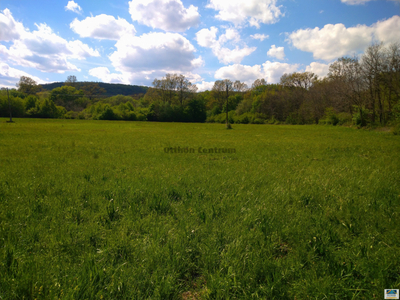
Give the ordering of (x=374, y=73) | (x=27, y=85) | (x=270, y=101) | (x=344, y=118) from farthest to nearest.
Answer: (x=27, y=85) < (x=270, y=101) < (x=344, y=118) < (x=374, y=73)

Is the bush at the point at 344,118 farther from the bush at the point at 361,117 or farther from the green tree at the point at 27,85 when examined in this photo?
the green tree at the point at 27,85

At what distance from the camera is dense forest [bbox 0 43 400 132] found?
36.4 m

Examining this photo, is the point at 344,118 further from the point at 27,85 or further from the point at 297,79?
the point at 27,85

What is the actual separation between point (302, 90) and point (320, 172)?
78374 mm

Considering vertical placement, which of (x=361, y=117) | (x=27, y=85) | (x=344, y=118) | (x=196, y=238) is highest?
(x=27, y=85)

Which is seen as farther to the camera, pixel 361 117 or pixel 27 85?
pixel 27 85

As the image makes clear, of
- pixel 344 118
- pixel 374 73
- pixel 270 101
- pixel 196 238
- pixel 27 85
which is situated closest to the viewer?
pixel 196 238

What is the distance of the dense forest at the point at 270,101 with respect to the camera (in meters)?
36.4

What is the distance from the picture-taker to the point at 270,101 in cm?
7900

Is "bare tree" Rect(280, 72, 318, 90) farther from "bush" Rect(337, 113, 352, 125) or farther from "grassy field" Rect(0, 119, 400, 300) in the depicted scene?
"grassy field" Rect(0, 119, 400, 300)

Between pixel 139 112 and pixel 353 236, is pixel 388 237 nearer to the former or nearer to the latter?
pixel 353 236

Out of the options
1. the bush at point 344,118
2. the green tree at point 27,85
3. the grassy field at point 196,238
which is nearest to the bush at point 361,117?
the bush at point 344,118

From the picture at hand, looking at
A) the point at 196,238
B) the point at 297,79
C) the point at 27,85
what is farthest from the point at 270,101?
the point at 27,85

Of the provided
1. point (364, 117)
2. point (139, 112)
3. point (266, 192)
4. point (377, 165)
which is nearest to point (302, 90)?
point (364, 117)
